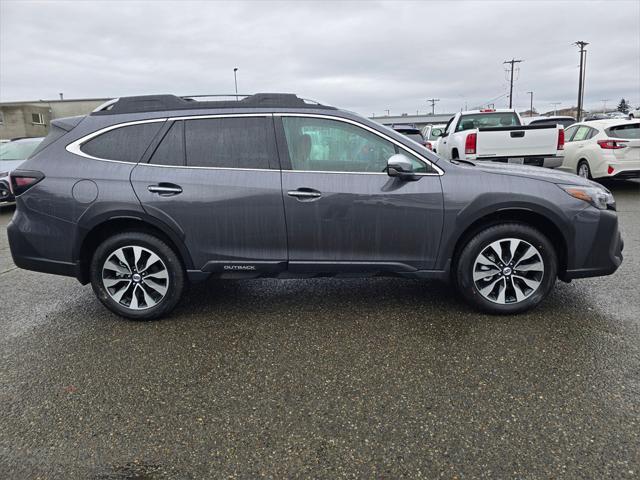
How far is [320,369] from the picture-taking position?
10.3ft

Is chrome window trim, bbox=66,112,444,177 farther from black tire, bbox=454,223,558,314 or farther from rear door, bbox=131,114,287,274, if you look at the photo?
black tire, bbox=454,223,558,314

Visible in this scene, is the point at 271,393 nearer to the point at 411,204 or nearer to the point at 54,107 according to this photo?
the point at 411,204

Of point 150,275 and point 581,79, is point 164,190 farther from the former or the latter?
point 581,79

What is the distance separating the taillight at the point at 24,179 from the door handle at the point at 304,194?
199cm

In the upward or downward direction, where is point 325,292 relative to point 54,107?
downward

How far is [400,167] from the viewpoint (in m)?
3.60

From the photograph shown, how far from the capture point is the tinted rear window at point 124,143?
3850 mm

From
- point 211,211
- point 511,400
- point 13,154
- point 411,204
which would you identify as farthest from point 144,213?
point 13,154

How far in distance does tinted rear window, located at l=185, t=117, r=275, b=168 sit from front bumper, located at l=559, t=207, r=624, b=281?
8.03 feet

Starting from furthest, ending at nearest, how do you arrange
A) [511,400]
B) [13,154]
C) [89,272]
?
[13,154] < [89,272] < [511,400]

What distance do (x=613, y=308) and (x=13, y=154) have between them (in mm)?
12560

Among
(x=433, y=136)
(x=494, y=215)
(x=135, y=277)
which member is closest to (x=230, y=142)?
(x=135, y=277)

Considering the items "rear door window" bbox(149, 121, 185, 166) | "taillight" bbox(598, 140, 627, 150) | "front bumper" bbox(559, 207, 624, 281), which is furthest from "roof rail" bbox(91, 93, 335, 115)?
"taillight" bbox(598, 140, 627, 150)

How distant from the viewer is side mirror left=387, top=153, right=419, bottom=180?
359 cm
